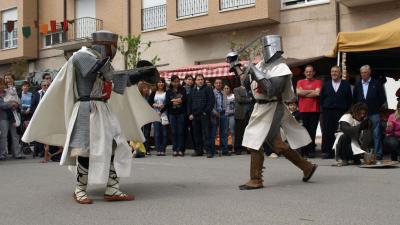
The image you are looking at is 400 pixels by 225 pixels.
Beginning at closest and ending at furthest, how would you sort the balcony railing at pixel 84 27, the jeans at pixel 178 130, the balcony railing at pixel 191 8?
1. the jeans at pixel 178 130
2. the balcony railing at pixel 191 8
3. the balcony railing at pixel 84 27

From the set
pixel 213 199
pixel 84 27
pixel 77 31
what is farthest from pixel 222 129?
pixel 77 31

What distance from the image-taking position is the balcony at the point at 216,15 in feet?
67.8

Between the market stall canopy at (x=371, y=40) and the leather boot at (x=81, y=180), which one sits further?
the market stall canopy at (x=371, y=40)

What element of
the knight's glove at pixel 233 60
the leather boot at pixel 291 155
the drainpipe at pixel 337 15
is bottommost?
the leather boot at pixel 291 155

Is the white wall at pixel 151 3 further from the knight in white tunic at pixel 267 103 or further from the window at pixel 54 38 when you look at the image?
the knight in white tunic at pixel 267 103

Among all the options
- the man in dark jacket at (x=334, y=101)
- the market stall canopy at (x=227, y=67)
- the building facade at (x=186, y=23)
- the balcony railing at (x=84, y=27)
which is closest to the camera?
the man in dark jacket at (x=334, y=101)

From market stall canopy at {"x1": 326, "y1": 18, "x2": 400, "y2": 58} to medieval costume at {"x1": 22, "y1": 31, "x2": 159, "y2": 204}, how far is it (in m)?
5.72

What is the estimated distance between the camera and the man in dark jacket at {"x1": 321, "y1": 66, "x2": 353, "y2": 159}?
10.9 meters

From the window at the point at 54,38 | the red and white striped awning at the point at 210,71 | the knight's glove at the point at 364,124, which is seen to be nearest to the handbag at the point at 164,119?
the red and white striped awning at the point at 210,71

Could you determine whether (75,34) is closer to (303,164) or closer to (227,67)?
(227,67)

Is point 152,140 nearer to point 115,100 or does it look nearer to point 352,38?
point 352,38

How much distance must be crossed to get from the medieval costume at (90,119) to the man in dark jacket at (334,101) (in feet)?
17.2

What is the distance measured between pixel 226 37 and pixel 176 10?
2.66 meters

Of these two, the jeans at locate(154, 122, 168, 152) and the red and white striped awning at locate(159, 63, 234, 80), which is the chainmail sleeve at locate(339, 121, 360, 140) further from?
the red and white striped awning at locate(159, 63, 234, 80)
